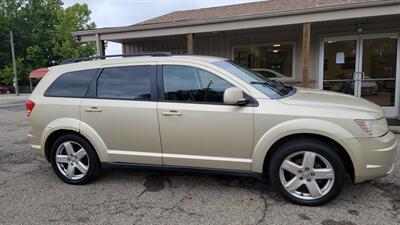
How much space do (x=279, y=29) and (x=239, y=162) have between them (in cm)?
669

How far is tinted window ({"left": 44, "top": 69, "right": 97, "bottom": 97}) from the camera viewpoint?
171 inches

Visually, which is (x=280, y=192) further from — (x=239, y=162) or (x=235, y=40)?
(x=235, y=40)

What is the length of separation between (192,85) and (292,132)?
131 cm

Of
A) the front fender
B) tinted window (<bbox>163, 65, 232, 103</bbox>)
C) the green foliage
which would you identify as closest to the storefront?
tinted window (<bbox>163, 65, 232, 103</bbox>)

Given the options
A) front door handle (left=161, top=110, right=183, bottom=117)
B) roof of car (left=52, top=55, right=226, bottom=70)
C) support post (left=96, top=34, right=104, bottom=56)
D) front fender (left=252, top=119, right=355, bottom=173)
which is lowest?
front fender (left=252, top=119, right=355, bottom=173)

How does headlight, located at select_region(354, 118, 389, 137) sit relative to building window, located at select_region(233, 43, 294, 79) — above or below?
below

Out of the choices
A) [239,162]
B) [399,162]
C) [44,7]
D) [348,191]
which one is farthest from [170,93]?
[44,7]

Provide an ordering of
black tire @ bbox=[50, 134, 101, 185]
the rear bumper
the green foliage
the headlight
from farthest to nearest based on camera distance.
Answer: the green foliage → the rear bumper → black tire @ bbox=[50, 134, 101, 185] → the headlight

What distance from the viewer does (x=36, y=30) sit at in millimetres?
51062

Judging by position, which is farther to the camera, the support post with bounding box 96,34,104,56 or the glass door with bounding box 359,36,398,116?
the support post with bounding box 96,34,104,56

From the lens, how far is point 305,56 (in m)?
7.41

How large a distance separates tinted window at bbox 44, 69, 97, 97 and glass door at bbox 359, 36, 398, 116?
23.9 feet

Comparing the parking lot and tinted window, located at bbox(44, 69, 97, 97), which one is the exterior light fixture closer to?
the parking lot

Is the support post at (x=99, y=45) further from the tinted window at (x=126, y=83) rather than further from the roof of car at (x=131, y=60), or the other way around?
the tinted window at (x=126, y=83)
